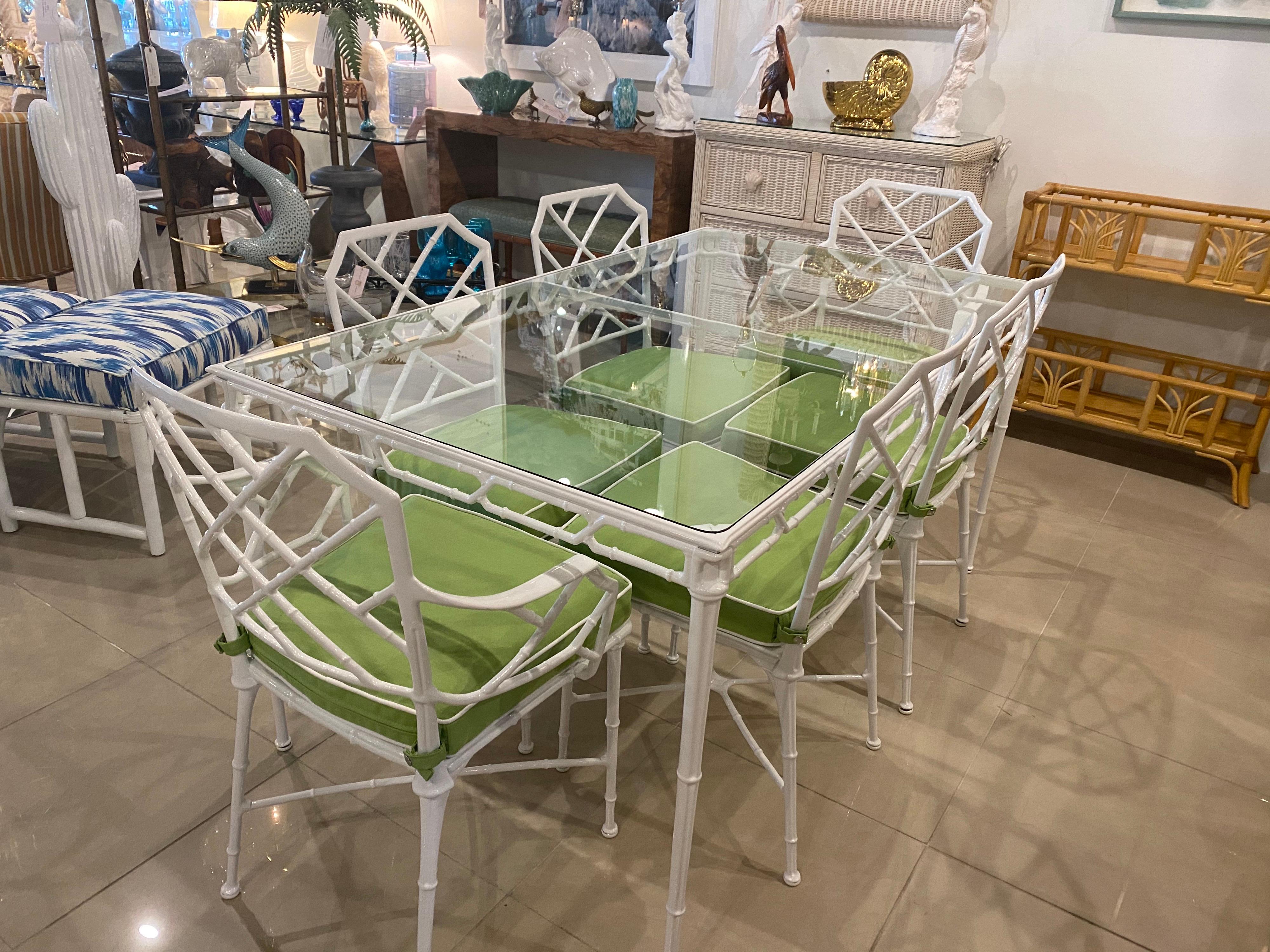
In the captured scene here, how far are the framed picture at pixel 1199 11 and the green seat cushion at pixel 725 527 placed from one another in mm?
2320

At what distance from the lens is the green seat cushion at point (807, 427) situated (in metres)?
1.39

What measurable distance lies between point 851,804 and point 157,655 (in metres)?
1.45

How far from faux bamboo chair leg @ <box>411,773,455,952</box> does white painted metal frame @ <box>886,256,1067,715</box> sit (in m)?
0.97

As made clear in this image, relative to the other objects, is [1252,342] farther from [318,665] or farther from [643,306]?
[318,665]

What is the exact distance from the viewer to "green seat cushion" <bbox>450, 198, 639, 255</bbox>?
3.76m

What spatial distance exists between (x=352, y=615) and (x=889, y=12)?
3054mm

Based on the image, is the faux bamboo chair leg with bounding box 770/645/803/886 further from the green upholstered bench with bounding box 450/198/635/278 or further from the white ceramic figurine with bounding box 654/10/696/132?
the white ceramic figurine with bounding box 654/10/696/132

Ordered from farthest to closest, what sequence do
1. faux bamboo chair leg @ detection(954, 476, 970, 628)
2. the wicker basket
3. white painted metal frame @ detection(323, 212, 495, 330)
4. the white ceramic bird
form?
the wicker basket < the white ceramic bird < faux bamboo chair leg @ detection(954, 476, 970, 628) < white painted metal frame @ detection(323, 212, 495, 330)

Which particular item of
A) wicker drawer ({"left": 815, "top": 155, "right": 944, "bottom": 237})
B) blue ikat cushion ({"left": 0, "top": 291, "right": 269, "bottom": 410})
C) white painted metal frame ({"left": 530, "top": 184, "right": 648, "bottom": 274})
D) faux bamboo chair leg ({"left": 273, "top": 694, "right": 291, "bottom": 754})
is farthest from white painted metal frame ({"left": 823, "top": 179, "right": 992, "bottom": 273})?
faux bamboo chair leg ({"left": 273, "top": 694, "right": 291, "bottom": 754})

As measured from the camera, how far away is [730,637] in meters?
1.40

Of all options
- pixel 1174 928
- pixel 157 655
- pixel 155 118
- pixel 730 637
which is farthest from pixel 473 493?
pixel 155 118

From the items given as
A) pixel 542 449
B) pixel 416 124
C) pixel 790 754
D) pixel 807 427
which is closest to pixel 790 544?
pixel 807 427

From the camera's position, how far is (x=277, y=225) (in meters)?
3.35

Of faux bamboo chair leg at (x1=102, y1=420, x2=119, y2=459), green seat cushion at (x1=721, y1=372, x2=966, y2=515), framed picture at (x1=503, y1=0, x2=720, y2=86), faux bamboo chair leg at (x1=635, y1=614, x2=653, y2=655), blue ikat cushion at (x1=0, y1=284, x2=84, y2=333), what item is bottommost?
faux bamboo chair leg at (x1=635, y1=614, x2=653, y2=655)
